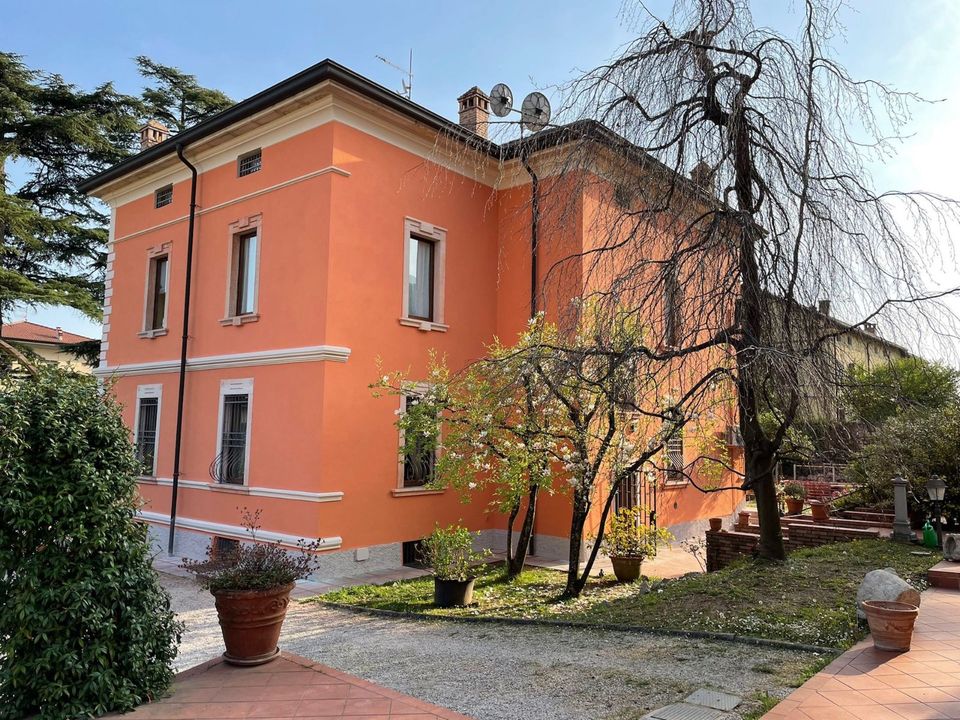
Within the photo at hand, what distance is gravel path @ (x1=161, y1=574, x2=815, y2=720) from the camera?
445cm

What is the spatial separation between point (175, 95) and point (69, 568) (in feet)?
72.9

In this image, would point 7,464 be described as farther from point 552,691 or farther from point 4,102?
point 4,102

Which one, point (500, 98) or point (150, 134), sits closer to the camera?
point (500, 98)

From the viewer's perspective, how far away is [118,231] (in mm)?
14844

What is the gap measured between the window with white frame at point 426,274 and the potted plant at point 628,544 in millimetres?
4516

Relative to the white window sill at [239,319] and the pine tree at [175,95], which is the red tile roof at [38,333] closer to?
the pine tree at [175,95]

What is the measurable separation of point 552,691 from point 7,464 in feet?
12.5

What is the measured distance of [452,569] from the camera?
8.20 meters

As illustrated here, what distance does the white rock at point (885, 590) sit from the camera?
18.3 feet

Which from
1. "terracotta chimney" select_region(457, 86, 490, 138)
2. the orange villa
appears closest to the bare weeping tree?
the orange villa

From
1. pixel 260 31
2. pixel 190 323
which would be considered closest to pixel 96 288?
pixel 190 323

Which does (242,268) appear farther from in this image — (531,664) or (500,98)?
(531,664)

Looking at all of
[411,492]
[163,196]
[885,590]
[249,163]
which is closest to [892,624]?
[885,590]

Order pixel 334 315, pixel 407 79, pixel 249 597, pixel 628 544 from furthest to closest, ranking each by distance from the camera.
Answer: pixel 407 79 < pixel 334 315 < pixel 628 544 < pixel 249 597
